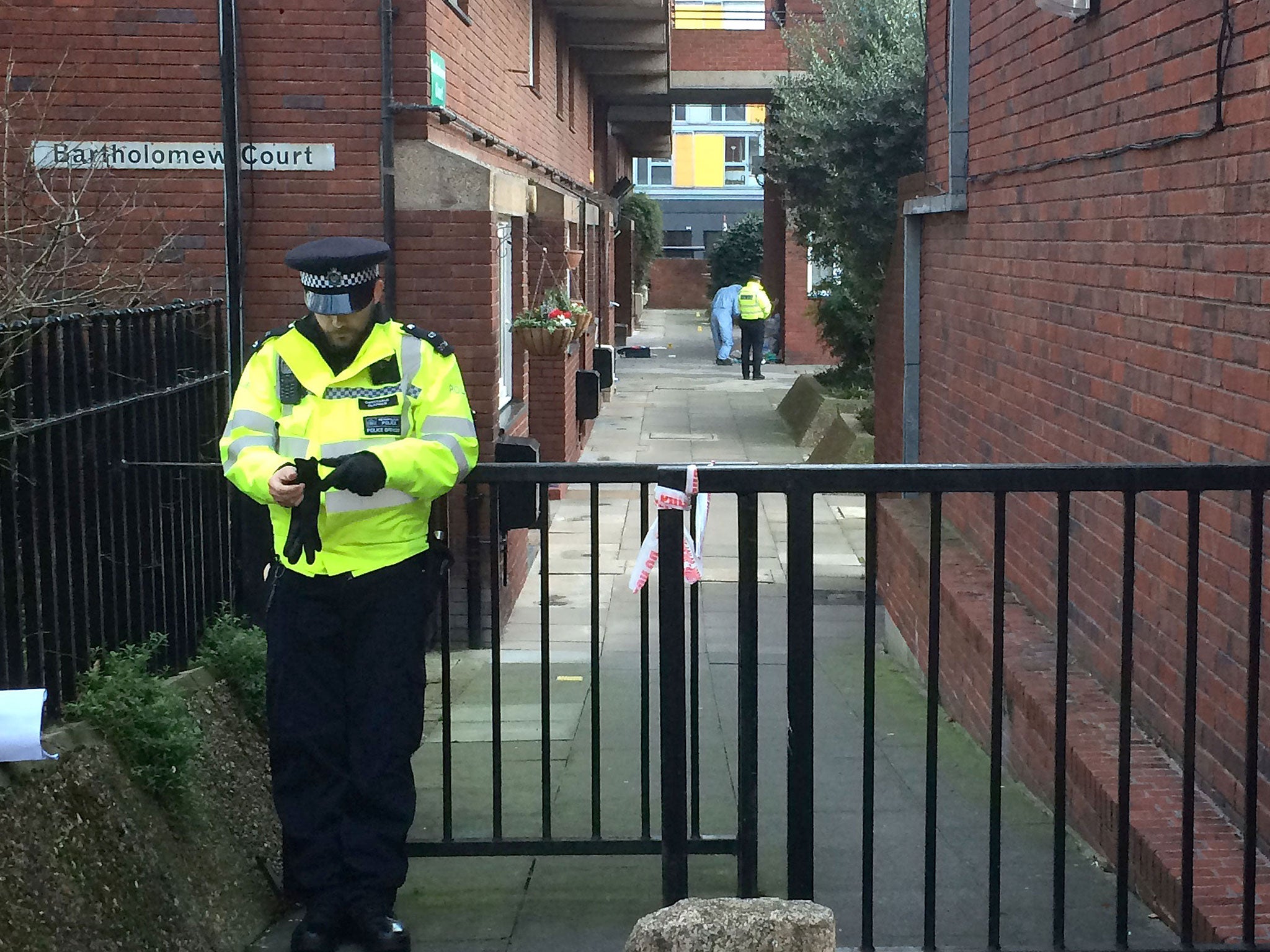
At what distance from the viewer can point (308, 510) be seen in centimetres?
397

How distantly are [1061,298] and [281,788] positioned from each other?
12.5 ft

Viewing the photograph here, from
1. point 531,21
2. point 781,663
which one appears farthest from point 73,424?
point 531,21

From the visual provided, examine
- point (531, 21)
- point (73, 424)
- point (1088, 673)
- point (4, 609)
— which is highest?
point (531, 21)

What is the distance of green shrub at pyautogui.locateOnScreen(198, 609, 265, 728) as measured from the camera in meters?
5.32

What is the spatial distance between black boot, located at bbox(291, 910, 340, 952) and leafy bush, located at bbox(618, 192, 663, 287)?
33.8 meters

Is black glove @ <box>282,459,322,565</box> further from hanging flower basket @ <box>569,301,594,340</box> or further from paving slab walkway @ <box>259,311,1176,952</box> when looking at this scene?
hanging flower basket @ <box>569,301,594,340</box>

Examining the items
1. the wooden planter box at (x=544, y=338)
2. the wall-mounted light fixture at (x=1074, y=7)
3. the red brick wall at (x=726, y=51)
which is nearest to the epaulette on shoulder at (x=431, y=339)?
the wall-mounted light fixture at (x=1074, y=7)

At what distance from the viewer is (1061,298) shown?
6.59 m

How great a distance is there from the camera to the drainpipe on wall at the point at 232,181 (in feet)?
29.1

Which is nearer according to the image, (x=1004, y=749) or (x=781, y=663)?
(x=1004, y=749)

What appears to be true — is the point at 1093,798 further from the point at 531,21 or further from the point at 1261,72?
the point at 531,21

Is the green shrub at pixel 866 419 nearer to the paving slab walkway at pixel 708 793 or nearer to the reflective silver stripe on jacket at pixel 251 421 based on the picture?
the paving slab walkway at pixel 708 793

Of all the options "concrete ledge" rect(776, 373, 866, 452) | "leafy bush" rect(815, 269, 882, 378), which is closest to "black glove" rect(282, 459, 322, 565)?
"leafy bush" rect(815, 269, 882, 378)

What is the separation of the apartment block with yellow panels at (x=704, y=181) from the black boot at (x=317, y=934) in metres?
56.9
